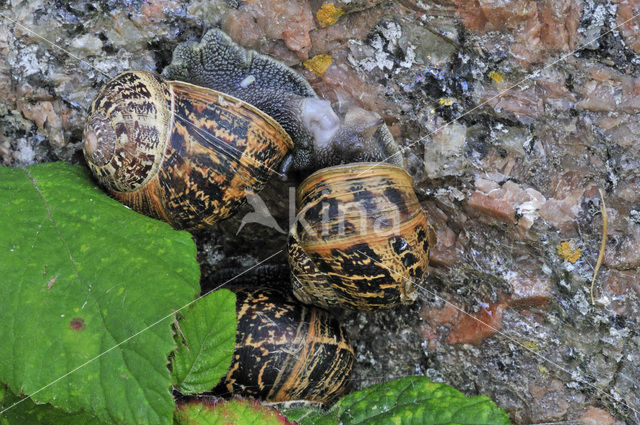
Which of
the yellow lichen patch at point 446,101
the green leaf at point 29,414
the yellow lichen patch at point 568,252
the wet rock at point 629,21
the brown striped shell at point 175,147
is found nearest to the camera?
the green leaf at point 29,414

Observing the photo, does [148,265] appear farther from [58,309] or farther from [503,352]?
[503,352]

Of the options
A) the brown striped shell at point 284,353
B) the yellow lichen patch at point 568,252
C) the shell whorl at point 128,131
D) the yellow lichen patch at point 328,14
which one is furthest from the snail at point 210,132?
the yellow lichen patch at point 568,252

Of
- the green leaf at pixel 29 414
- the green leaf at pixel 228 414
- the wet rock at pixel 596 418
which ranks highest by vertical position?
the green leaf at pixel 29 414

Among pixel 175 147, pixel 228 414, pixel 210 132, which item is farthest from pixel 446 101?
Answer: pixel 228 414

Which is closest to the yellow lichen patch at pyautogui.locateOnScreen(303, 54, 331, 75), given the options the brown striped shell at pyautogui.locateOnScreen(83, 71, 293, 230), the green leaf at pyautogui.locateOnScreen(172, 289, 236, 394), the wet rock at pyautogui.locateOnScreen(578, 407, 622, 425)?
the brown striped shell at pyautogui.locateOnScreen(83, 71, 293, 230)

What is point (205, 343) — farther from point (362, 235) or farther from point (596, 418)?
point (596, 418)

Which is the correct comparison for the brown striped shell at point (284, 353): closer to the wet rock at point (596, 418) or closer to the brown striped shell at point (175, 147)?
the brown striped shell at point (175, 147)

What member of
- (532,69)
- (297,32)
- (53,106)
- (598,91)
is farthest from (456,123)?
(53,106)
